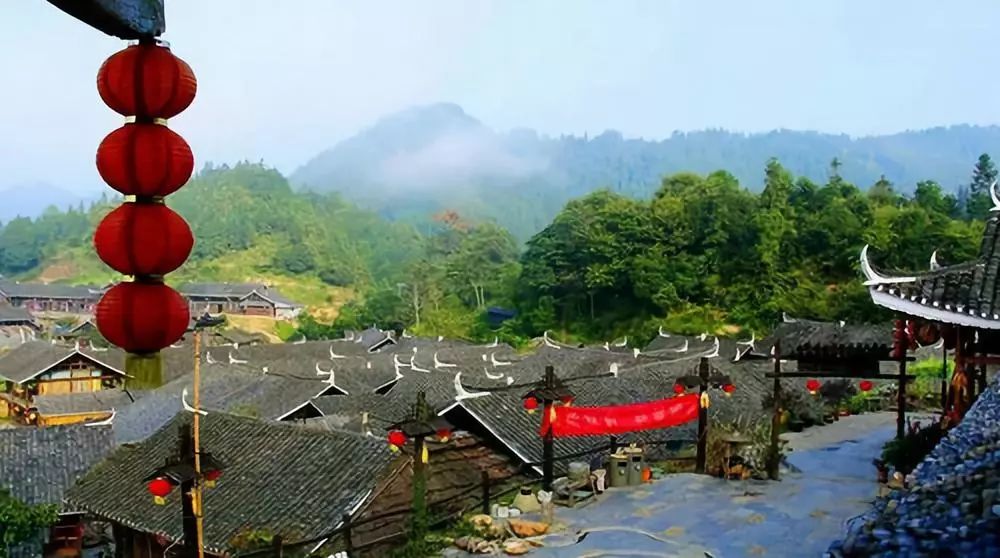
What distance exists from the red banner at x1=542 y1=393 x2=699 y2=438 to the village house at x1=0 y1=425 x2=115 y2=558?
1047cm

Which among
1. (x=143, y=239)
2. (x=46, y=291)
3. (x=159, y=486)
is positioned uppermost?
(x=143, y=239)

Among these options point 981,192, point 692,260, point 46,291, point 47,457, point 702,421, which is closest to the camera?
point 702,421

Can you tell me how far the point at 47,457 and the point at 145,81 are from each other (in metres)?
17.9

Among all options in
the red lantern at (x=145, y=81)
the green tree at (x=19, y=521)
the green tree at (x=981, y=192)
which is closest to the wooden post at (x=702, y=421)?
the red lantern at (x=145, y=81)

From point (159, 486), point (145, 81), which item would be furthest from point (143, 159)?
point (159, 486)

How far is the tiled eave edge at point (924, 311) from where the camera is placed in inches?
377

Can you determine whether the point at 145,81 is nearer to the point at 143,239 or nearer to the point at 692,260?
the point at 143,239

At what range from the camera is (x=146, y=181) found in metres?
3.92

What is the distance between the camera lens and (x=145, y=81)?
152 inches

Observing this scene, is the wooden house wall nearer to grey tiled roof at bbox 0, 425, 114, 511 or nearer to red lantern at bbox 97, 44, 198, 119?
red lantern at bbox 97, 44, 198, 119

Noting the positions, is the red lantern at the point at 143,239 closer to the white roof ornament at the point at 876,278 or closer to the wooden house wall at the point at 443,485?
the wooden house wall at the point at 443,485

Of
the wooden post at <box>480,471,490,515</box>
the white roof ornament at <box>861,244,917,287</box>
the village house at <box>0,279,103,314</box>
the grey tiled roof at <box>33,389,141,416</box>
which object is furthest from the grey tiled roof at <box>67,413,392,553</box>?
the village house at <box>0,279,103,314</box>

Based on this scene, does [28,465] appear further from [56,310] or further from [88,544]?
[56,310]

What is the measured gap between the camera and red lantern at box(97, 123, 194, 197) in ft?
12.7
